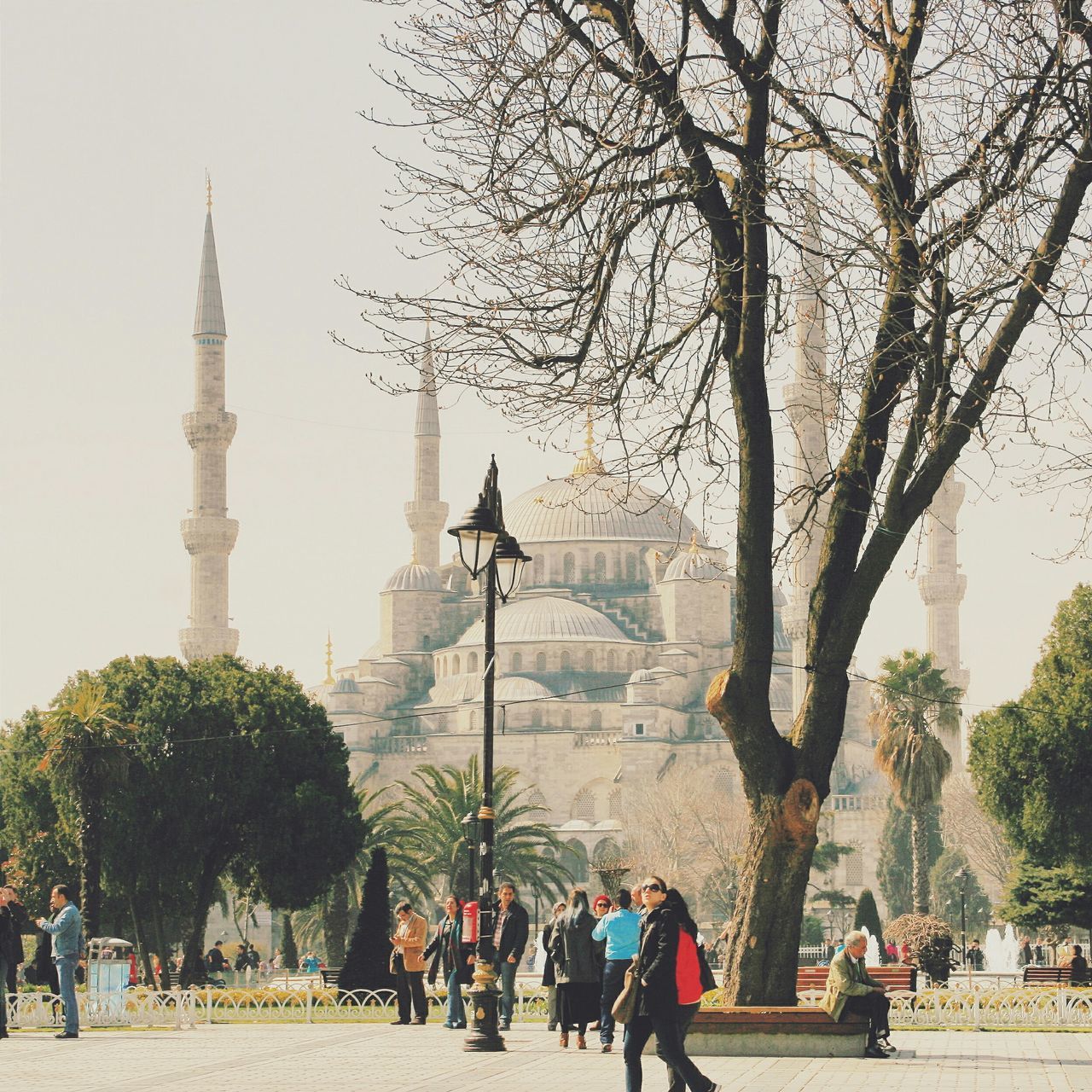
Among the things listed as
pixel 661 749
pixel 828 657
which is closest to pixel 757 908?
pixel 828 657

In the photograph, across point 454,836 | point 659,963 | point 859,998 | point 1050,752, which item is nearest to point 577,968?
point 859,998

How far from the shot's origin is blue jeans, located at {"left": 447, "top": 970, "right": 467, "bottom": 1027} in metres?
15.8

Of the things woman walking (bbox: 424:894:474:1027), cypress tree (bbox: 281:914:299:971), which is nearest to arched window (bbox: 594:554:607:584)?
cypress tree (bbox: 281:914:299:971)

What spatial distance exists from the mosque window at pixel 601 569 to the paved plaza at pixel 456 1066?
268 feet

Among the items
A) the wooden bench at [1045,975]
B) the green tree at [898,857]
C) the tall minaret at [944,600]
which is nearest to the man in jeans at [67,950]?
the wooden bench at [1045,975]

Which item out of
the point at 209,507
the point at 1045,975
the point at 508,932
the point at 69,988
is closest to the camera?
the point at 69,988

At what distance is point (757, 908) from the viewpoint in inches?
483

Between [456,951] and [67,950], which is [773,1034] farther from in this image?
[67,950]

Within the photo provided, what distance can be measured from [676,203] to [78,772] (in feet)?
57.6

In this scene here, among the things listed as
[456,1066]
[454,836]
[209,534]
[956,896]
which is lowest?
[956,896]

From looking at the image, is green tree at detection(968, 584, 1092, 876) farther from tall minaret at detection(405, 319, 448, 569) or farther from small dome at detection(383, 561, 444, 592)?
small dome at detection(383, 561, 444, 592)

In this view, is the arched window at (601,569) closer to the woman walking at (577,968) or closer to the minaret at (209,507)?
the minaret at (209,507)

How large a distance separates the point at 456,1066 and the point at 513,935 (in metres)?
3.26

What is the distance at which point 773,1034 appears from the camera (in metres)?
12.0
